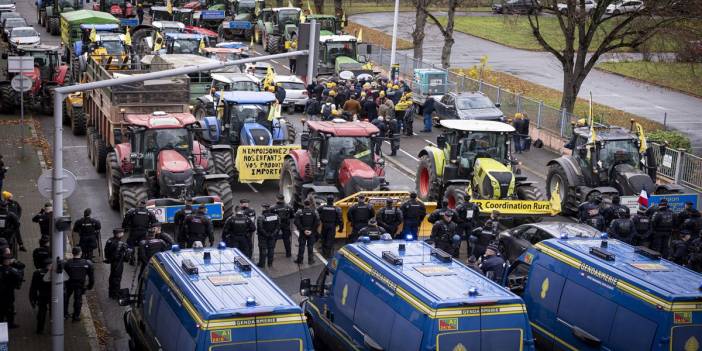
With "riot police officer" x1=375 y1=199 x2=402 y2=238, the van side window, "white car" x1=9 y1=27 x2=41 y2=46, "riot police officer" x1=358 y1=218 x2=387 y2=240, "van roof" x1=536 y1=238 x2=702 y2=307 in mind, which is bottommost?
"riot police officer" x1=375 y1=199 x2=402 y2=238

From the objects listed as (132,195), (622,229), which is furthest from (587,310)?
(132,195)

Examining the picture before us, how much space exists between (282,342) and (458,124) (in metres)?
13.6

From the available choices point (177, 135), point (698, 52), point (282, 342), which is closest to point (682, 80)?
point (698, 52)

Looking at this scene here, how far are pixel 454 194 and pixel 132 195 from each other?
7.23 meters

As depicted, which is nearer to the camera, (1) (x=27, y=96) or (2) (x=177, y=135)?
(2) (x=177, y=135)

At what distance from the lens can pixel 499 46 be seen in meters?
64.4

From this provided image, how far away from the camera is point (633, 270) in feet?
50.9

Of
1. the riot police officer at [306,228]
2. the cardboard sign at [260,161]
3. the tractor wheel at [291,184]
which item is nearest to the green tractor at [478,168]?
the tractor wheel at [291,184]

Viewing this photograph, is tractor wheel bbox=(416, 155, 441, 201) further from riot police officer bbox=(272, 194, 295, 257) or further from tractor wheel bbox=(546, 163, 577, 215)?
riot police officer bbox=(272, 194, 295, 257)

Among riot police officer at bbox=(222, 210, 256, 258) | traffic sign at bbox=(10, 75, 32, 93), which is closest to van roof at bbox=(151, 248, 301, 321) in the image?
riot police officer at bbox=(222, 210, 256, 258)

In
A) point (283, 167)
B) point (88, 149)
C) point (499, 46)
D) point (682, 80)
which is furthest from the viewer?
point (499, 46)

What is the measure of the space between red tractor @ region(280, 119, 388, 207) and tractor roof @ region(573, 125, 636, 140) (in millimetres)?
5222

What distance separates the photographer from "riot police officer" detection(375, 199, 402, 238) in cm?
2266

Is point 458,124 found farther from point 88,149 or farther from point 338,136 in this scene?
point 88,149
